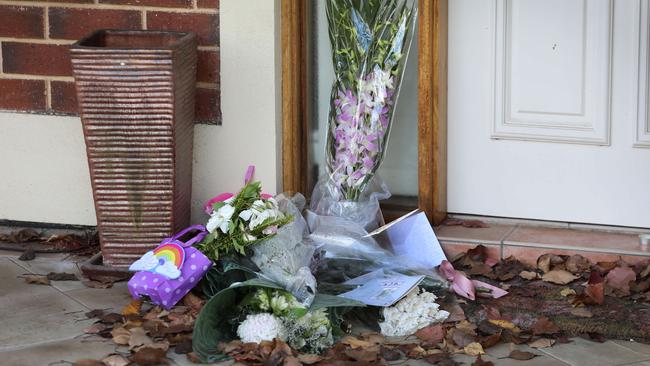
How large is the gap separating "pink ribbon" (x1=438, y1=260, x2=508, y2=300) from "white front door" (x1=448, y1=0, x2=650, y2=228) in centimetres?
47

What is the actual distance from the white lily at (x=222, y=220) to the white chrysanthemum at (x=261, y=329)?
1.39 ft

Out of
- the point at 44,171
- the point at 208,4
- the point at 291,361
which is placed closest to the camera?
the point at 291,361

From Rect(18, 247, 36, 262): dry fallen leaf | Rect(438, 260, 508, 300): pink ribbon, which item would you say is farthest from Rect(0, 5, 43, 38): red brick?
Rect(438, 260, 508, 300): pink ribbon

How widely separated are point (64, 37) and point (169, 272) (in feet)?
3.58

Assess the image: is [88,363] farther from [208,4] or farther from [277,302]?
[208,4]

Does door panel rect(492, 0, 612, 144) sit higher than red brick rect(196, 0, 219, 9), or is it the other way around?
red brick rect(196, 0, 219, 9)

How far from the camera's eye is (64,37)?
4.09 meters

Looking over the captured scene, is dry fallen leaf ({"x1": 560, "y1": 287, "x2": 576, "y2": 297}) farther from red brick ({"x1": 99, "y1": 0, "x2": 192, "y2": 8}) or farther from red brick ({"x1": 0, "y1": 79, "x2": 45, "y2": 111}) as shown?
red brick ({"x1": 0, "y1": 79, "x2": 45, "y2": 111})

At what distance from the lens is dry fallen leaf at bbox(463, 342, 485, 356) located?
312 cm

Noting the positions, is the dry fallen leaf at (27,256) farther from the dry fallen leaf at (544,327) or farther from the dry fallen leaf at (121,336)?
the dry fallen leaf at (544,327)

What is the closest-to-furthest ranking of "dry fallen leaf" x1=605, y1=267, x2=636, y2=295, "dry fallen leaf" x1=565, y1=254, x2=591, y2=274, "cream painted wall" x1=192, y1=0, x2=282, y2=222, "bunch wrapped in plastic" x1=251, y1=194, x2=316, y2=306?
"bunch wrapped in plastic" x1=251, y1=194, x2=316, y2=306 < "dry fallen leaf" x1=605, y1=267, x2=636, y2=295 < "dry fallen leaf" x1=565, y1=254, x2=591, y2=274 < "cream painted wall" x1=192, y1=0, x2=282, y2=222

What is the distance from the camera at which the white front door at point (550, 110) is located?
12.5ft

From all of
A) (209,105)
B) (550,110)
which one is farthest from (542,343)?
(209,105)

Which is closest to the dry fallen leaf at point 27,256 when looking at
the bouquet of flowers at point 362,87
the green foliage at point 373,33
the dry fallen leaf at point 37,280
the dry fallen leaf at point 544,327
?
the dry fallen leaf at point 37,280
